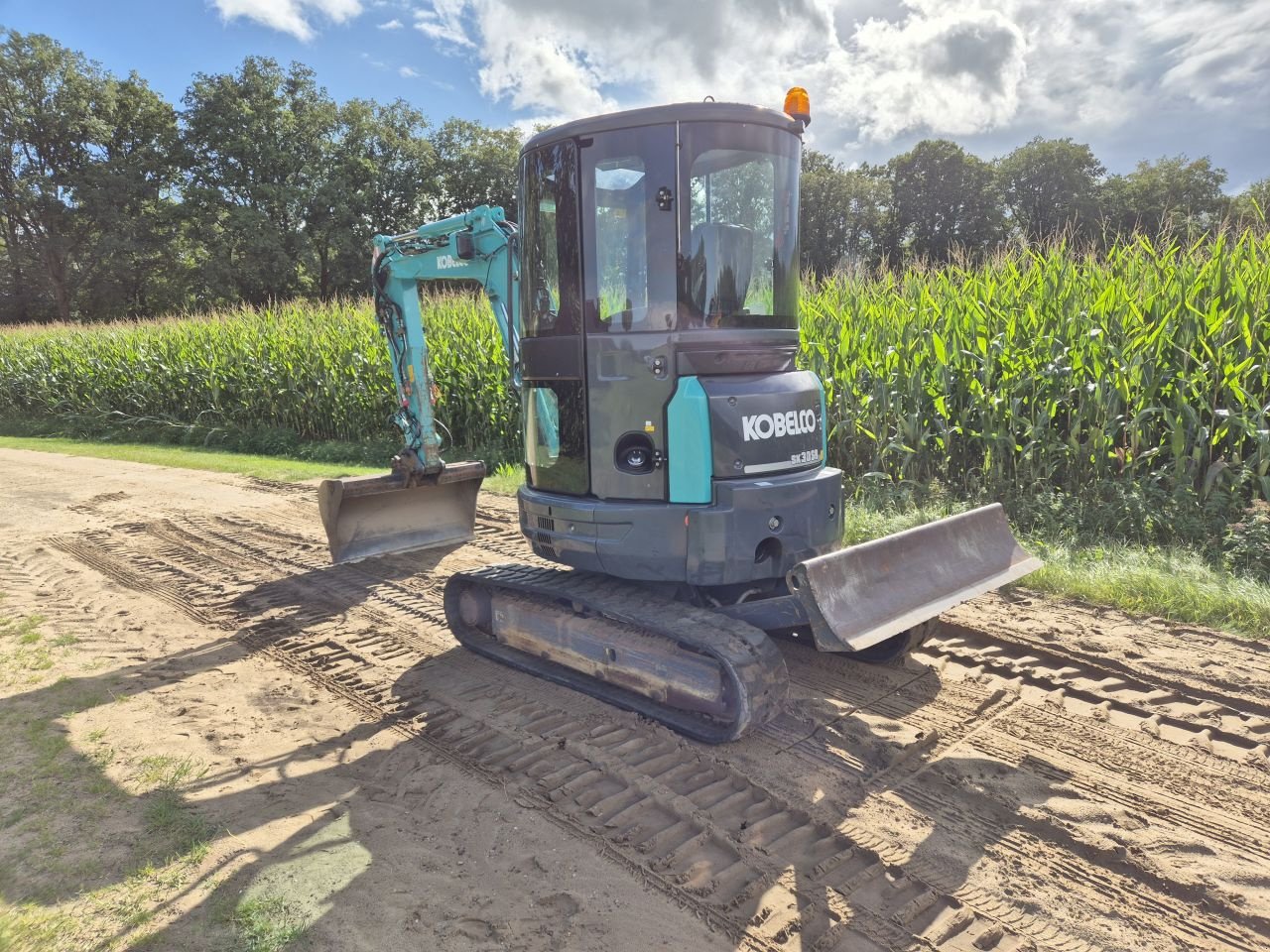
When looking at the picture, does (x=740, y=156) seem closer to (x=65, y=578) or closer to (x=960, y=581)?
(x=960, y=581)

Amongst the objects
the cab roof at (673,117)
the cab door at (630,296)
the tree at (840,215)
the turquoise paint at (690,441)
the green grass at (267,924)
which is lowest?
the green grass at (267,924)

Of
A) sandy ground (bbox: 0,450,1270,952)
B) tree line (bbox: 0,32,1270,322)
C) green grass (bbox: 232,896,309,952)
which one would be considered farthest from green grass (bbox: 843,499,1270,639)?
tree line (bbox: 0,32,1270,322)

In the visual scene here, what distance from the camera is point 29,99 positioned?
38562mm

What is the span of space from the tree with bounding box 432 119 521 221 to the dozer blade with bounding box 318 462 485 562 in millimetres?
32823

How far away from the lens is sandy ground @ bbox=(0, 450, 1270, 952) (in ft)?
8.27

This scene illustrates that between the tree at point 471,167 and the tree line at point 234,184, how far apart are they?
0.35 ft

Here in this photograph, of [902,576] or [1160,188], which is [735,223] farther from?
[1160,188]

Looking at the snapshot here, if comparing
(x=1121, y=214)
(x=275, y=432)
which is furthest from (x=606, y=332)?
(x=1121, y=214)

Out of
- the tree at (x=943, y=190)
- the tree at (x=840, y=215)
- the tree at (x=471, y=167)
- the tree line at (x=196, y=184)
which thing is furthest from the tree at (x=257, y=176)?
the tree at (x=943, y=190)

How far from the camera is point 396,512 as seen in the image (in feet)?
21.5

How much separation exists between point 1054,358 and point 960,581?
3.44 metres

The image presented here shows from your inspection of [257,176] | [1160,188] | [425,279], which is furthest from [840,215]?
[257,176]

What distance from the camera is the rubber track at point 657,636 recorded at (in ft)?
11.0

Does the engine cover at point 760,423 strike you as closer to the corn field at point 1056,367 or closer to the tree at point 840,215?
the tree at point 840,215
